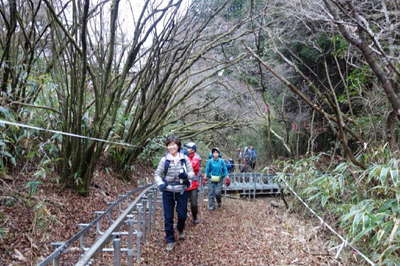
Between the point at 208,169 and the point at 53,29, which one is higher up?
the point at 53,29

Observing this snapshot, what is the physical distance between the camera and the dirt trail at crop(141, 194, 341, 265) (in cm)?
471

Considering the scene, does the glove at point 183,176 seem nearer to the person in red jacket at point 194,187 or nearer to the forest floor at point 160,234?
the forest floor at point 160,234

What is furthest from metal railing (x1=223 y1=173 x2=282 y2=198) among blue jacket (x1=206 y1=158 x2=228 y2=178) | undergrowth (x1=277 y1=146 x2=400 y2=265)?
undergrowth (x1=277 y1=146 x2=400 y2=265)

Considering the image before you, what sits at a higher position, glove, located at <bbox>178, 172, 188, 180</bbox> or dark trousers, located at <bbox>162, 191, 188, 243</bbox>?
glove, located at <bbox>178, 172, 188, 180</bbox>

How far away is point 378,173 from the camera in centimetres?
466

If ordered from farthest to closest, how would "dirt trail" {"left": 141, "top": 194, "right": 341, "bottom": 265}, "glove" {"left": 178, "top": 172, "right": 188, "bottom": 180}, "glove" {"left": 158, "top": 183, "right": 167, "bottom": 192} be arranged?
"glove" {"left": 178, "top": 172, "right": 188, "bottom": 180} → "glove" {"left": 158, "top": 183, "right": 167, "bottom": 192} → "dirt trail" {"left": 141, "top": 194, "right": 341, "bottom": 265}

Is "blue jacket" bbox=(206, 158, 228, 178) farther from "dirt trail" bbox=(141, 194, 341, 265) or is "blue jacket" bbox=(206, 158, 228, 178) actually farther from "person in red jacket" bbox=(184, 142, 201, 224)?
"person in red jacket" bbox=(184, 142, 201, 224)

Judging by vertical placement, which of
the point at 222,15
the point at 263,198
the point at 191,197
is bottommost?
the point at 263,198

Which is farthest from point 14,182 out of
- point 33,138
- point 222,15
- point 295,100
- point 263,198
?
point 295,100

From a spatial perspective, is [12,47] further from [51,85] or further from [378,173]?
[378,173]

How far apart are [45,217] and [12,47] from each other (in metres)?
3.48

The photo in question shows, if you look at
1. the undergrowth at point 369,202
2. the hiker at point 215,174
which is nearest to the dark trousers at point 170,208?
the undergrowth at point 369,202

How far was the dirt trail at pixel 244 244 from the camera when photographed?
4.71m

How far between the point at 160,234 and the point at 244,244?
1.43m
